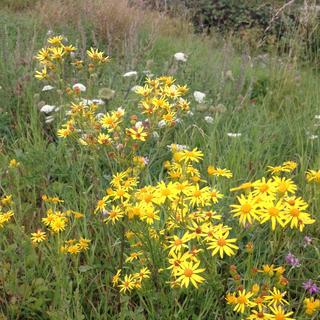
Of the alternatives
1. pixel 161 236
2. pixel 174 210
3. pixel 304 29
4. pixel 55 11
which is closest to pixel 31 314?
pixel 161 236

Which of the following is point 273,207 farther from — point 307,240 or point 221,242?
point 307,240

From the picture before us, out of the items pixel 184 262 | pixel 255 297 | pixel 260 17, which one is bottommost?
pixel 260 17

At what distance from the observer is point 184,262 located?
1.33 metres

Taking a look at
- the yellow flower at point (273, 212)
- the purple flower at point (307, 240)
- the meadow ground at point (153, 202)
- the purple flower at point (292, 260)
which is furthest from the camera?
the purple flower at point (307, 240)

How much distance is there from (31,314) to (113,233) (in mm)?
460

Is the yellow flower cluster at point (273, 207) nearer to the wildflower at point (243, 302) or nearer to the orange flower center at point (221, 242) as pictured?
the orange flower center at point (221, 242)

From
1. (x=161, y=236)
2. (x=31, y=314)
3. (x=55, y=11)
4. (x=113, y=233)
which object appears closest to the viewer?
(x=161, y=236)

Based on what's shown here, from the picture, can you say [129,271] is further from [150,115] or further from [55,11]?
[55,11]

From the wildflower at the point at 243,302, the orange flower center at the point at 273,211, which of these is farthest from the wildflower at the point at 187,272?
the orange flower center at the point at 273,211

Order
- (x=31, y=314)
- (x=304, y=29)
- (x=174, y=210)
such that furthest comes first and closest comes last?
(x=304, y=29) → (x=31, y=314) → (x=174, y=210)

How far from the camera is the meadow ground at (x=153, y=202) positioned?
1.42 metres

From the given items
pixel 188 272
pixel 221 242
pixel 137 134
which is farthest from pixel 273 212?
pixel 137 134

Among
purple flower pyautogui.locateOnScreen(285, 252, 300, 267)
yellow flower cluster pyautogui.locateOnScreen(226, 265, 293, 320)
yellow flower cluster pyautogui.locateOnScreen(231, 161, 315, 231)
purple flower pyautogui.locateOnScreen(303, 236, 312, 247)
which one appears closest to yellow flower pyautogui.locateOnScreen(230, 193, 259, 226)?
yellow flower cluster pyautogui.locateOnScreen(231, 161, 315, 231)

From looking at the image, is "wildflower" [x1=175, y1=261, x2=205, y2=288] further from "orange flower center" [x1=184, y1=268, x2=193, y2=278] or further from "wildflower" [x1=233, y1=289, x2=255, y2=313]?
"wildflower" [x1=233, y1=289, x2=255, y2=313]
